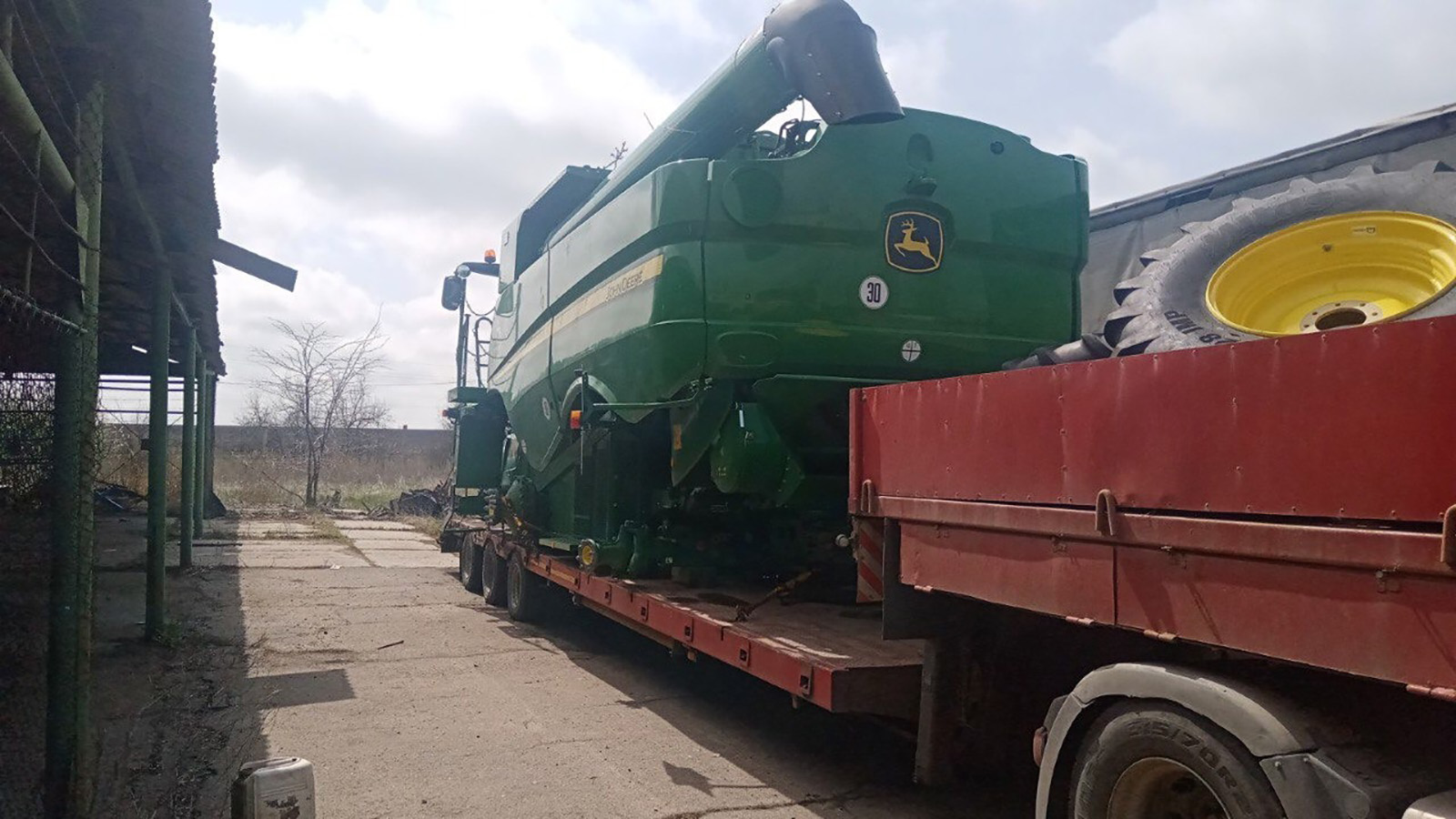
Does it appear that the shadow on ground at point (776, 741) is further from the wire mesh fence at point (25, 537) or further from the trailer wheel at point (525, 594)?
the wire mesh fence at point (25, 537)

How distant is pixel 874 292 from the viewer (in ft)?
20.2

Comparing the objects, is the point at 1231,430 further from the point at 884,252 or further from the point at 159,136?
the point at 159,136

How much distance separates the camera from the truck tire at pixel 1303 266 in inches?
164

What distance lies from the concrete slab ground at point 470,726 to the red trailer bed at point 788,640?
56 centimetres

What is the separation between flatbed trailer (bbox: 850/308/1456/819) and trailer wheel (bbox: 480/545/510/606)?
7368 mm

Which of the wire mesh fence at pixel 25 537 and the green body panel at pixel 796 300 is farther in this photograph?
the green body panel at pixel 796 300

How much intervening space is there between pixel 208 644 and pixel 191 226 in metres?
3.28

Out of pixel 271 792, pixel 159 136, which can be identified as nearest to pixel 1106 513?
pixel 271 792

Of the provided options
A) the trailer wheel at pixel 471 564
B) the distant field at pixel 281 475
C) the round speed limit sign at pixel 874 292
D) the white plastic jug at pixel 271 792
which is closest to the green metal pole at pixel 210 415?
the distant field at pixel 281 475

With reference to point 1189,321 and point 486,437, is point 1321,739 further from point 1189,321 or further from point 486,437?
point 486,437

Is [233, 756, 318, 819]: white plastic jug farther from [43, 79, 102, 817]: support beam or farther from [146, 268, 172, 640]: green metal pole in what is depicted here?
[146, 268, 172, 640]: green metal pole

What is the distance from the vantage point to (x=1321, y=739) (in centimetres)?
247

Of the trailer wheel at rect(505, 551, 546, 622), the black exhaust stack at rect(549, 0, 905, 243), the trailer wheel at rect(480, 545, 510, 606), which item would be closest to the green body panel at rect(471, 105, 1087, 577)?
the black exhaust stack at rect(549, 0, 905, 243)

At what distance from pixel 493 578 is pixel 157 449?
3494 millimetres
